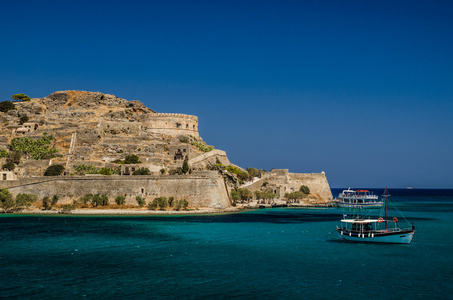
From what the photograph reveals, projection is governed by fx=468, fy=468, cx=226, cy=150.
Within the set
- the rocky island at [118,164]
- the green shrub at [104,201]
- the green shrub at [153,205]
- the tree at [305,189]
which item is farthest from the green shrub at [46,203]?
the tree at [305,189]

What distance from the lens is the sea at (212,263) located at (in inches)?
717

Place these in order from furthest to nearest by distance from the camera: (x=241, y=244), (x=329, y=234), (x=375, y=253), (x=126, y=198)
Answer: (x=126, y=198) → (x=329, y=234) → (x=241, y=244) → (x=375, y=253)

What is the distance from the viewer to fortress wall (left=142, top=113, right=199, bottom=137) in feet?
223

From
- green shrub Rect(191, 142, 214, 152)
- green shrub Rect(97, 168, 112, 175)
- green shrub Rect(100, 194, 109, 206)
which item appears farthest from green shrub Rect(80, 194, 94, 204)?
green shrub Rect(191, 142, 214, 152)

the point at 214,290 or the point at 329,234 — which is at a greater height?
the point at 329,234


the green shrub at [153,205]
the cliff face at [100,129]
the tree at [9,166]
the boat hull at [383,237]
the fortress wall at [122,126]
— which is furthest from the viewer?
the fortress wall at [122,126]

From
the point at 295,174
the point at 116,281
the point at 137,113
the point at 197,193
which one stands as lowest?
the point at 116,281

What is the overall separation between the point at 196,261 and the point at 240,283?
465 cm

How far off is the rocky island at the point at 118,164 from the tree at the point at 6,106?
26cm

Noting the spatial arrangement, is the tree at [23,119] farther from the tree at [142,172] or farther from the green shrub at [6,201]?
the tree at [142,172]

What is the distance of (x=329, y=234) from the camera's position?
33.8m

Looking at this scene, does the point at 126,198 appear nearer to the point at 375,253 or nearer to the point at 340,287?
the point at 375,253

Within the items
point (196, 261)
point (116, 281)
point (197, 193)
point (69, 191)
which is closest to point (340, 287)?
point (196, 261)

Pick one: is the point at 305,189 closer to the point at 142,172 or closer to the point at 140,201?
the point at 142,172
